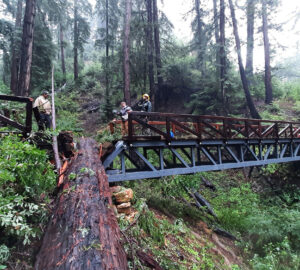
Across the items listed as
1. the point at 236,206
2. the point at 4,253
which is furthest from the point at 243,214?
the point at 4,253

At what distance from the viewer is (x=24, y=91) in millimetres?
8602

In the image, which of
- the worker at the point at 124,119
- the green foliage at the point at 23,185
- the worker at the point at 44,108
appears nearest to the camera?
the green foliage at the point at 23,185

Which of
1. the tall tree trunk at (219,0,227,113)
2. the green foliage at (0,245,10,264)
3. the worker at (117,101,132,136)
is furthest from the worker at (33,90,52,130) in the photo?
the tall tree trunk at (219,0,227,113)

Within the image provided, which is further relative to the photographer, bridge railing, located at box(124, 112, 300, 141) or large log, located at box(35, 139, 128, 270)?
bridge railing, located at box(124, 112, 300, 141)

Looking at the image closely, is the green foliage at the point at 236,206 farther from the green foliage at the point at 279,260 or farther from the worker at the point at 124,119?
the worker at the point at 124,119

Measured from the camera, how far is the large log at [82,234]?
4.90 ft

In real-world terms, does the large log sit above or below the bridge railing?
below

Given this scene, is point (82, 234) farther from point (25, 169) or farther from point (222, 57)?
point (222, 57)

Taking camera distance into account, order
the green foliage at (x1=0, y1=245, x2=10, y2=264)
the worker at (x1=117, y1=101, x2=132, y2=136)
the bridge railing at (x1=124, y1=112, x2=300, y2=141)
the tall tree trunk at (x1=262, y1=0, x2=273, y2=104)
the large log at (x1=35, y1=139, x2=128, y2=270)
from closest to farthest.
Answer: the large log at (x1=35, y1=139, x2=128, y2=270) → the green foliage at (x1=0, y1=245, x2=10, y2=264) → the bridge railing at (x1=124, y1=112, x2=300, y2=141) → the worker at (x1=117, y1=101, x2=132, y2=136) → the tall tree trunk at (x1=262, y1=0, x2=273, y2=104)

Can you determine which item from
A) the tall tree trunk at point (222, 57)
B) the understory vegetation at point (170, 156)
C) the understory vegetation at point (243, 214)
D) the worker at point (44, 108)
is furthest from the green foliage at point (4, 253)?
the tall tree trunk at point (222, 57)

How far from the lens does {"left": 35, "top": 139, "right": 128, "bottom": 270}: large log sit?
58.8 inches

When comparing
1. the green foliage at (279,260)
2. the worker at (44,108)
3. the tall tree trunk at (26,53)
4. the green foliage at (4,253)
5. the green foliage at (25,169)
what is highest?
the tall tree trunk at (26,53)

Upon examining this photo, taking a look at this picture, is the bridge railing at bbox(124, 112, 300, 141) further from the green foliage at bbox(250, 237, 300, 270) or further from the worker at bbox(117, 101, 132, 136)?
the green foliage at bbox(250, 237, 300, 270)

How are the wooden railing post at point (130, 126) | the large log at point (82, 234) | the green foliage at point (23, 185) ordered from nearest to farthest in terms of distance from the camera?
the large log at point (82, 234) → the green foliage at point (23, 185) → the wooden railing post at point (130, 126)
